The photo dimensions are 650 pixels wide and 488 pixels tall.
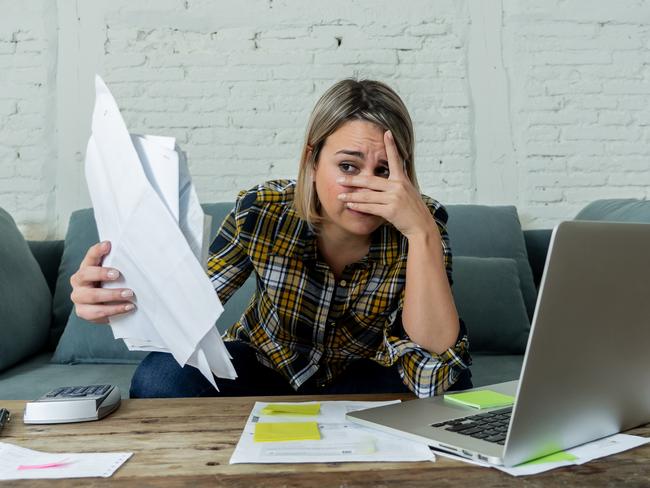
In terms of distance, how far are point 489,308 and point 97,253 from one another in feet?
4.61

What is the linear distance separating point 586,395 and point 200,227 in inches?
18.9

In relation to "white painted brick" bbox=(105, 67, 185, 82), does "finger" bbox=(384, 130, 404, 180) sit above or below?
below

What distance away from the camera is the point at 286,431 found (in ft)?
2.74

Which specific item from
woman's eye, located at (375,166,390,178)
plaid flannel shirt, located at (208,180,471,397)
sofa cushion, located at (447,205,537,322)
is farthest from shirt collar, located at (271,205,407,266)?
sofa cushion, located at (447,205,537,322)

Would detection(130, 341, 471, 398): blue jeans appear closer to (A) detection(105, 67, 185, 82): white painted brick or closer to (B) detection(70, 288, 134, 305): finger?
(B) detection(70, 288, 134, 305): finger

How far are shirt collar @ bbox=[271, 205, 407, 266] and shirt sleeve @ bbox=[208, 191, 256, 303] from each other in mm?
78

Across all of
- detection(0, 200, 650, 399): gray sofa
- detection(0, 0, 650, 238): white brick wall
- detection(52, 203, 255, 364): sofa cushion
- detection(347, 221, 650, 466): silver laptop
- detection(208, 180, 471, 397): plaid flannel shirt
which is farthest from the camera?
detection(0, 0, 650, 238): white brick wall

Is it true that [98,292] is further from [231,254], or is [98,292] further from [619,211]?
[619,211]

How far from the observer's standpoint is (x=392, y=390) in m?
1.33

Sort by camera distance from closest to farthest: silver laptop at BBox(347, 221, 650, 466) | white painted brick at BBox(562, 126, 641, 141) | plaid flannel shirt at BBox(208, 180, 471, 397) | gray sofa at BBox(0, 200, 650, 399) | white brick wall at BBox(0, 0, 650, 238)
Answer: silver laptop at BBox(347, 221, 650, 466)
plaid flannel shirt at BBox(208, 180, 471, 397)
gray sofa at BBox(0, 200, 650, 399)
white brick wall at BBox(0, 0, 650, 238)
white painted brick at BBox(562, 126, 641, 141)

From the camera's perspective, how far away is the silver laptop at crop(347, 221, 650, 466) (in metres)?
0.65

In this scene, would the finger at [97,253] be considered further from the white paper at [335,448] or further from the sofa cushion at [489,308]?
the sofa cushion at [489,308]

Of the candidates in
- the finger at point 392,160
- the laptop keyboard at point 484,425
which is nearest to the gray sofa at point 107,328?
the finger at point 392,160

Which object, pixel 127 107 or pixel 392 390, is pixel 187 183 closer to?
→ pixel 392 390
